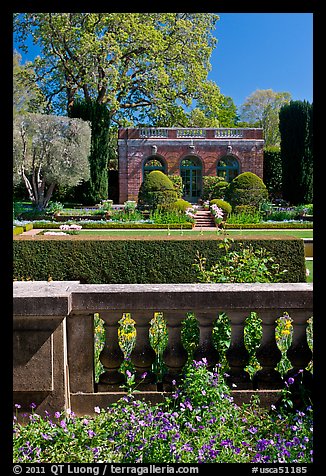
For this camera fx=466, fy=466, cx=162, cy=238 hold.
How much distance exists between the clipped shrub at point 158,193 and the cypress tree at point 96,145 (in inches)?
191

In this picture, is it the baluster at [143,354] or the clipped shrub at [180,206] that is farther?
the clipped shrub at [180,206]

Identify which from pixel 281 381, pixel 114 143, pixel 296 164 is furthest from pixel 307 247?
pixel 114 143

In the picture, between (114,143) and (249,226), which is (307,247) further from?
(114,143)

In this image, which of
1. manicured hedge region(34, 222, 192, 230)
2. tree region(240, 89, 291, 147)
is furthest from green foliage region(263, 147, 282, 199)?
manicured hedge region(34, 222, 192, 230)

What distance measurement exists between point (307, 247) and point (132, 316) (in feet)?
30.1

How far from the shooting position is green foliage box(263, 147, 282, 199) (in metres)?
29.7

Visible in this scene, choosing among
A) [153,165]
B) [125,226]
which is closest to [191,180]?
[153,165]

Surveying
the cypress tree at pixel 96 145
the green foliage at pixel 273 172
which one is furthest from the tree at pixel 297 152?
the cypress tree at pixel 96 145

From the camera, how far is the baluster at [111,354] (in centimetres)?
239

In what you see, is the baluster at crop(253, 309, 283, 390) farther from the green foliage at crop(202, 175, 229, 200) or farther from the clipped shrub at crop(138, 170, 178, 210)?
the green foliage at crop(202, 175, 229, 200)

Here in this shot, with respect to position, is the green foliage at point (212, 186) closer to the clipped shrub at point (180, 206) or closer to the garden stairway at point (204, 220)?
the garden stairway at point (204, 220)

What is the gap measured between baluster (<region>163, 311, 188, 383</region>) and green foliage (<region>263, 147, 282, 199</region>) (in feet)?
92.4

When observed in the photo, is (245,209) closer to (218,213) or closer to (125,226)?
(125,226)

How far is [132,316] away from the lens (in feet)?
7.86
